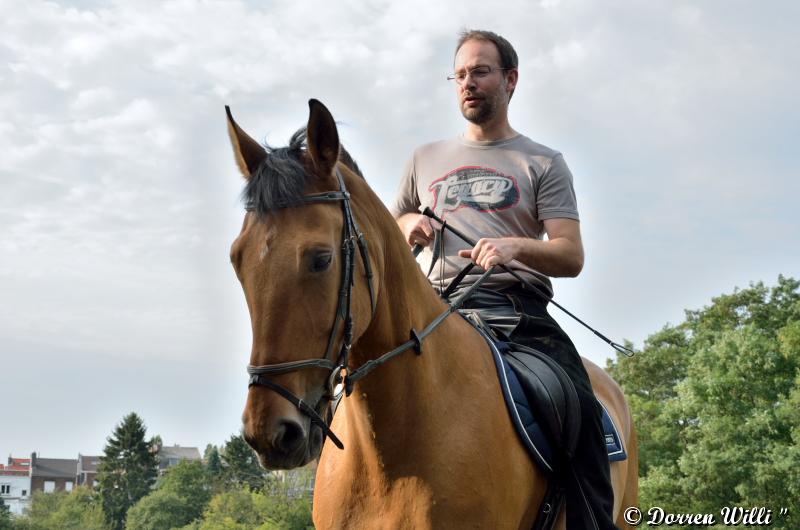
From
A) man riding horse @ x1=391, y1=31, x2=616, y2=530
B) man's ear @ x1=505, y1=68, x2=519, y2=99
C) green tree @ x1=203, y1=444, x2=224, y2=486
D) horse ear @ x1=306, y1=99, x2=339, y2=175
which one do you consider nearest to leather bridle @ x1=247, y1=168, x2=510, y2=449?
horse ear @ x1=306, y1=99, x2=339, y2=175

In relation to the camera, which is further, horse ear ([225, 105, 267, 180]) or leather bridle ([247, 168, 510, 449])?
horse ear ([225, 105, 267, 180])

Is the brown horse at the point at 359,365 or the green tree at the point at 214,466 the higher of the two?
the green tree at the point at 214,466

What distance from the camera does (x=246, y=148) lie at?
4.64 m

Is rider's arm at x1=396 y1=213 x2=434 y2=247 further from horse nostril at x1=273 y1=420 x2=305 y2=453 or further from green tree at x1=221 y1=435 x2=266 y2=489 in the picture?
green tree at x1=221 y1=435 x2=266 y2=489

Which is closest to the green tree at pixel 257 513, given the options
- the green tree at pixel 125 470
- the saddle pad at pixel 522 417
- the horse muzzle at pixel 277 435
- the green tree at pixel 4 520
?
the green tree at pixel 4 520

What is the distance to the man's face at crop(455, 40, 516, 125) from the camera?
6.41 meters

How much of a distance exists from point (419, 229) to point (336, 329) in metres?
2.02

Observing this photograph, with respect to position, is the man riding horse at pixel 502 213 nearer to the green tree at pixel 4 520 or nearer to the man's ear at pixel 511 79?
the man's ear at pixel 511 79

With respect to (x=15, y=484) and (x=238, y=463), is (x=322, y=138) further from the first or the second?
(x=15, y=484)

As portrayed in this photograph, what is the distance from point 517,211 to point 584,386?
1.29 metres

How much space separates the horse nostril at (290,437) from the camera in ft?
12.4

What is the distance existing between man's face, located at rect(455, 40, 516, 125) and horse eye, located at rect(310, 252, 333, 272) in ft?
8.92

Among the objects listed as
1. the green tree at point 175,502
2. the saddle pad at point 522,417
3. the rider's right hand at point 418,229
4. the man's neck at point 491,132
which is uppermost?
the green tree at point 175,502

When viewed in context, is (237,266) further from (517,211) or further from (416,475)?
(517,211)
